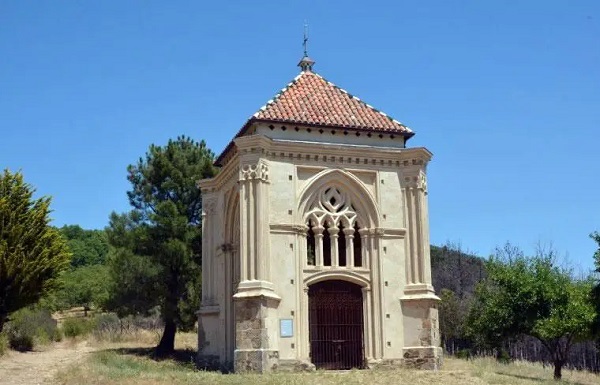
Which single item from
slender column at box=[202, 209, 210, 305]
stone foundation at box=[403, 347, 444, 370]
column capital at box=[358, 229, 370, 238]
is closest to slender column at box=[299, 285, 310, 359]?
column capital at box=[358, 229, 370, 238]

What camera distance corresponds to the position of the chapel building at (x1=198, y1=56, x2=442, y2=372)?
74.3 ft

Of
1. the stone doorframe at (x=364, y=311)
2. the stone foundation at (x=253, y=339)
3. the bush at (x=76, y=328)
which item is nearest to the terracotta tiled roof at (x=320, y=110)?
the stone doorframe at (x=364, y=311)

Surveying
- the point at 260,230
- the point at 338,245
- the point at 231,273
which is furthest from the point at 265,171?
the point at 231,273

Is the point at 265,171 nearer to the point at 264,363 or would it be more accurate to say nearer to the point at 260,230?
the point at 260,230

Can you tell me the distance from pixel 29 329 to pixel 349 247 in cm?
1897

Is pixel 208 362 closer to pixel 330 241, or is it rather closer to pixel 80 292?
pixel 330 241

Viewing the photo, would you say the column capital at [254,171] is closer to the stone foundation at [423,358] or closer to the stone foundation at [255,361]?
the stone foundation at [255,361]

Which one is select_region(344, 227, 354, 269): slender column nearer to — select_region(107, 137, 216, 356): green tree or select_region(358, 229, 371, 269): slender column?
select_region(358, 229, 371, 269): slender column

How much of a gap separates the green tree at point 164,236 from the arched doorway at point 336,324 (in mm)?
9715

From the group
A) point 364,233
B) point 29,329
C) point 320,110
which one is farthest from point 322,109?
point 29,329

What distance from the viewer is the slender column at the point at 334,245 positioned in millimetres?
24016

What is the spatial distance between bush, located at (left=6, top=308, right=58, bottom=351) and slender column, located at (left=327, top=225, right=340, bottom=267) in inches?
619

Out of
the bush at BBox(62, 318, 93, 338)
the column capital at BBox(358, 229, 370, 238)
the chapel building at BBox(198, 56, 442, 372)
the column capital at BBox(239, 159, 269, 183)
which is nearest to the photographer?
the chapel building at BBox(198, 56, 442, 372)

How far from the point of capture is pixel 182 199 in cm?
3375
